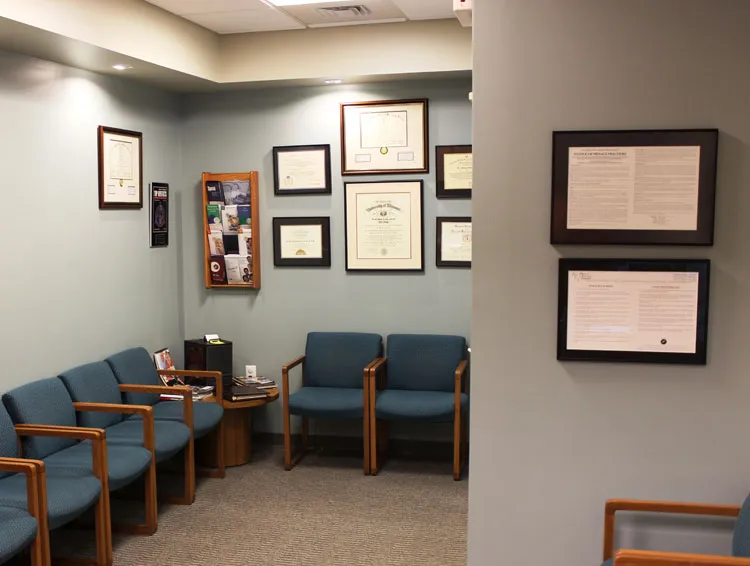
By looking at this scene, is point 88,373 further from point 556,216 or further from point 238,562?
point 556,216

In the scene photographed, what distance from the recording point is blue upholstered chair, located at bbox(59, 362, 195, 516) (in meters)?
3.79

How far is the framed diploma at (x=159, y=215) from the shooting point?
4875 mm

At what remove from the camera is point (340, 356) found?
196 inches

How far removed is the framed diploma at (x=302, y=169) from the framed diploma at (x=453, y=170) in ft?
2.41

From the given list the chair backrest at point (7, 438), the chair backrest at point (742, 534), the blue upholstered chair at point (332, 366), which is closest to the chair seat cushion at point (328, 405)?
the blue upholstered chair at point (332, 366)

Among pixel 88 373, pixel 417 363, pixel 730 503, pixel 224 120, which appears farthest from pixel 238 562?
pixel 224 120

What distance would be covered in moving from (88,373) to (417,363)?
77.4 inches

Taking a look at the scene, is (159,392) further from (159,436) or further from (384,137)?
(384,137)

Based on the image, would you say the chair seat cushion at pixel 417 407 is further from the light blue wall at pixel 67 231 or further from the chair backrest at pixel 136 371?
the light blue wall at pixel 67 231

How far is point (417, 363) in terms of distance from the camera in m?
4.86

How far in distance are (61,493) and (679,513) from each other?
241cm

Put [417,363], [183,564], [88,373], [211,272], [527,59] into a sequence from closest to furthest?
[527,59]
[183,564]
[88,373]
[417,363]
[211,272]

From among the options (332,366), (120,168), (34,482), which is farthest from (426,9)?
(34,482)

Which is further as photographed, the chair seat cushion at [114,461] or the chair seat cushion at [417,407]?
the chair seat cushion at [417,407]
